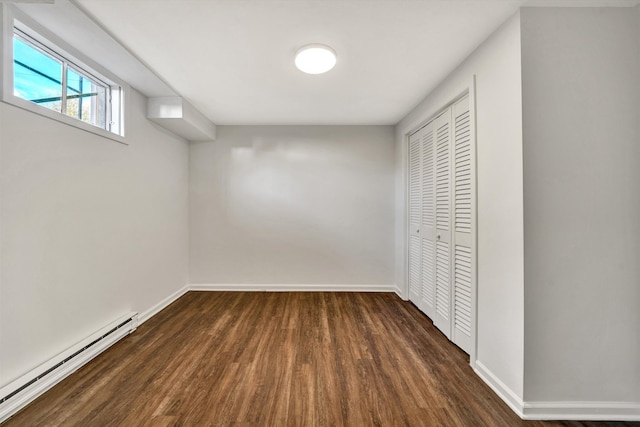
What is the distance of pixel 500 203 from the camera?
1770mm

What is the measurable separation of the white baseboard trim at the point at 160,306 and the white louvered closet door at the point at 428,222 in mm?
3117

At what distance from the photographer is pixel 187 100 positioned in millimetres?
3104

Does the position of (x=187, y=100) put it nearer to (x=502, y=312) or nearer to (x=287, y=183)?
(x=287, y=183)

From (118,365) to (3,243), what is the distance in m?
1.17

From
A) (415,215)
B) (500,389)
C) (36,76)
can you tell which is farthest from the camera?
(415,215)

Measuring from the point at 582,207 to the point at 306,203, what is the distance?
9.95 feet

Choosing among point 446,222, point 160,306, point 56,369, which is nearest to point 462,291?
point 446,222

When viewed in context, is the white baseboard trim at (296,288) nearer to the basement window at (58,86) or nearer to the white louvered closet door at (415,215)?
the white louvered closet door at (415,215)

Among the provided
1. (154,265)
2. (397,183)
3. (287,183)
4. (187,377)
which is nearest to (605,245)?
(397,183)

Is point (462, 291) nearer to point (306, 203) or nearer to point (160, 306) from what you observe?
point (306, 203)

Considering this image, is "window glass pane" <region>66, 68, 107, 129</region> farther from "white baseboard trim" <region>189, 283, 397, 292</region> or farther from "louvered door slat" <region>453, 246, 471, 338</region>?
"louvered door slat" <region>453, 246, 471, 338</region>

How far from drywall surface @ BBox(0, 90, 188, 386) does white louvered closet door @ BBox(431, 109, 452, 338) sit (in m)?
3.09

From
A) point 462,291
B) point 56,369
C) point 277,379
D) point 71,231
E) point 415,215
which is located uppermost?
point 415,215

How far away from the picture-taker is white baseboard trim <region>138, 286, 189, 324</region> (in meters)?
2.90
